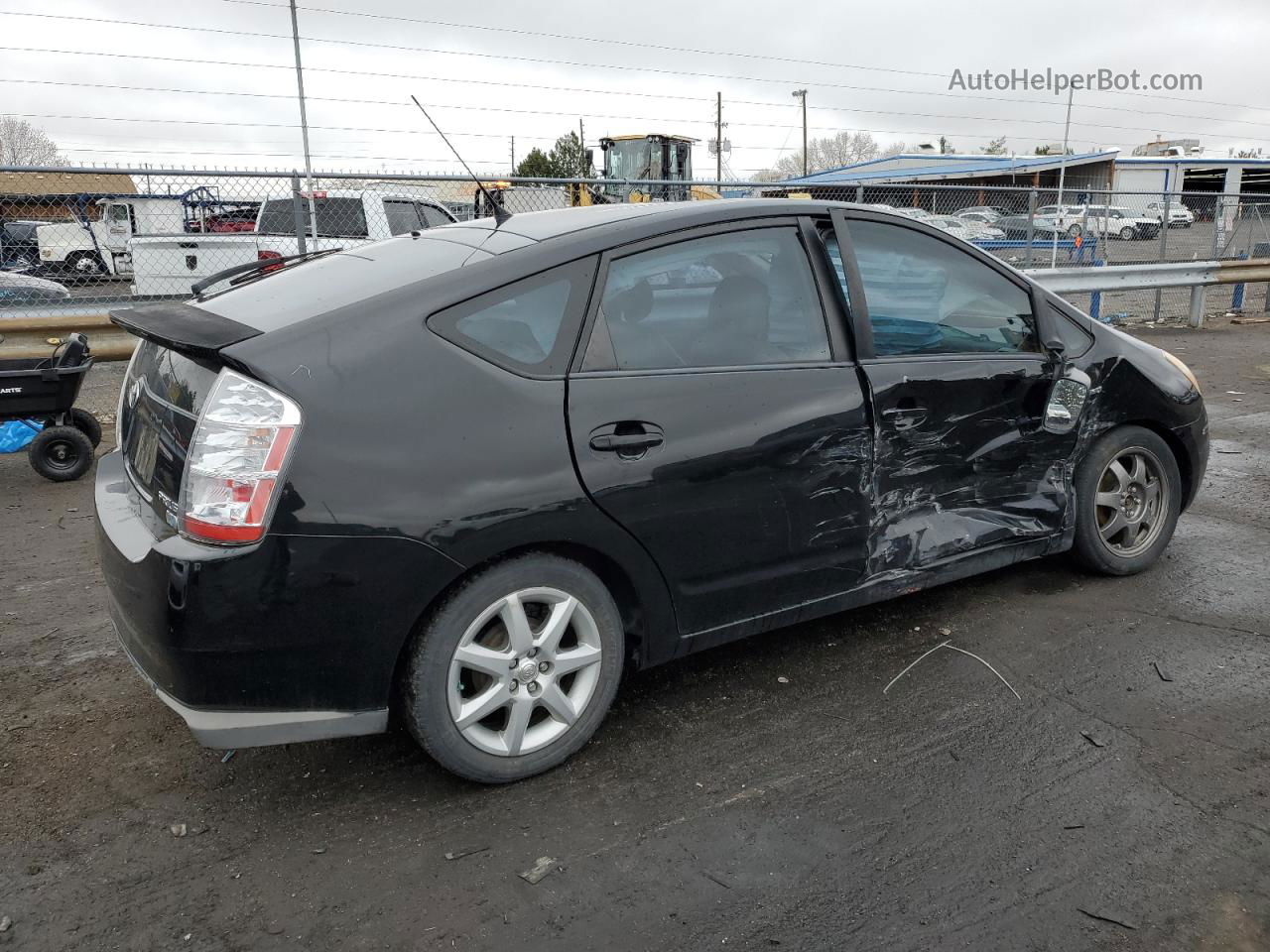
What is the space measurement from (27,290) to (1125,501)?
769 centimetres

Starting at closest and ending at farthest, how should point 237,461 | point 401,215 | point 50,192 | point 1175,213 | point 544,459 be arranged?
point 237,461 < point 544,459 < point 50,192 < point 401,215 < point 1175,213

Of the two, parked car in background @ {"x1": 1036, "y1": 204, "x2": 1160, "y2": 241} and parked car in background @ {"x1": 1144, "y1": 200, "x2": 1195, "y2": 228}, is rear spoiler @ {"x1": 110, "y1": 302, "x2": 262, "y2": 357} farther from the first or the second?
parked car in background @ {"x1": 1144, "y1": 200, "x2": 1195, "y2": 228}


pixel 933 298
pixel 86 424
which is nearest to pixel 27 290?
pixel 86 424

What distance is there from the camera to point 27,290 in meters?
7.56

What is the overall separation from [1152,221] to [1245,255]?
2.48 metres

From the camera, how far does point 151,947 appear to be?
2.25 meters

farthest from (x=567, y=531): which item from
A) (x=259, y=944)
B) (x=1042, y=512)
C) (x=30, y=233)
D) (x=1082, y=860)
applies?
(x=30, y=233)

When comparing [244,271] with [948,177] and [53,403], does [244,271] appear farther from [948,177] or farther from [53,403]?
[948,177]

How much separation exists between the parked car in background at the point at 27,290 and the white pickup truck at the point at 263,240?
1.95 ft

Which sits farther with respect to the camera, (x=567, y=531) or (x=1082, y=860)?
(x=567, y=531)

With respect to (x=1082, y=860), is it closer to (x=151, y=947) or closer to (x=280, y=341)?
(x=151, y=947)

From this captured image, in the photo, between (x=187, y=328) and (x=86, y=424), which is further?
(x=86, y=424)

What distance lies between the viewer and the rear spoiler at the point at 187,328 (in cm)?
262

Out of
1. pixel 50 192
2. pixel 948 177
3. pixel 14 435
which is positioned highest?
pixel 948 177
